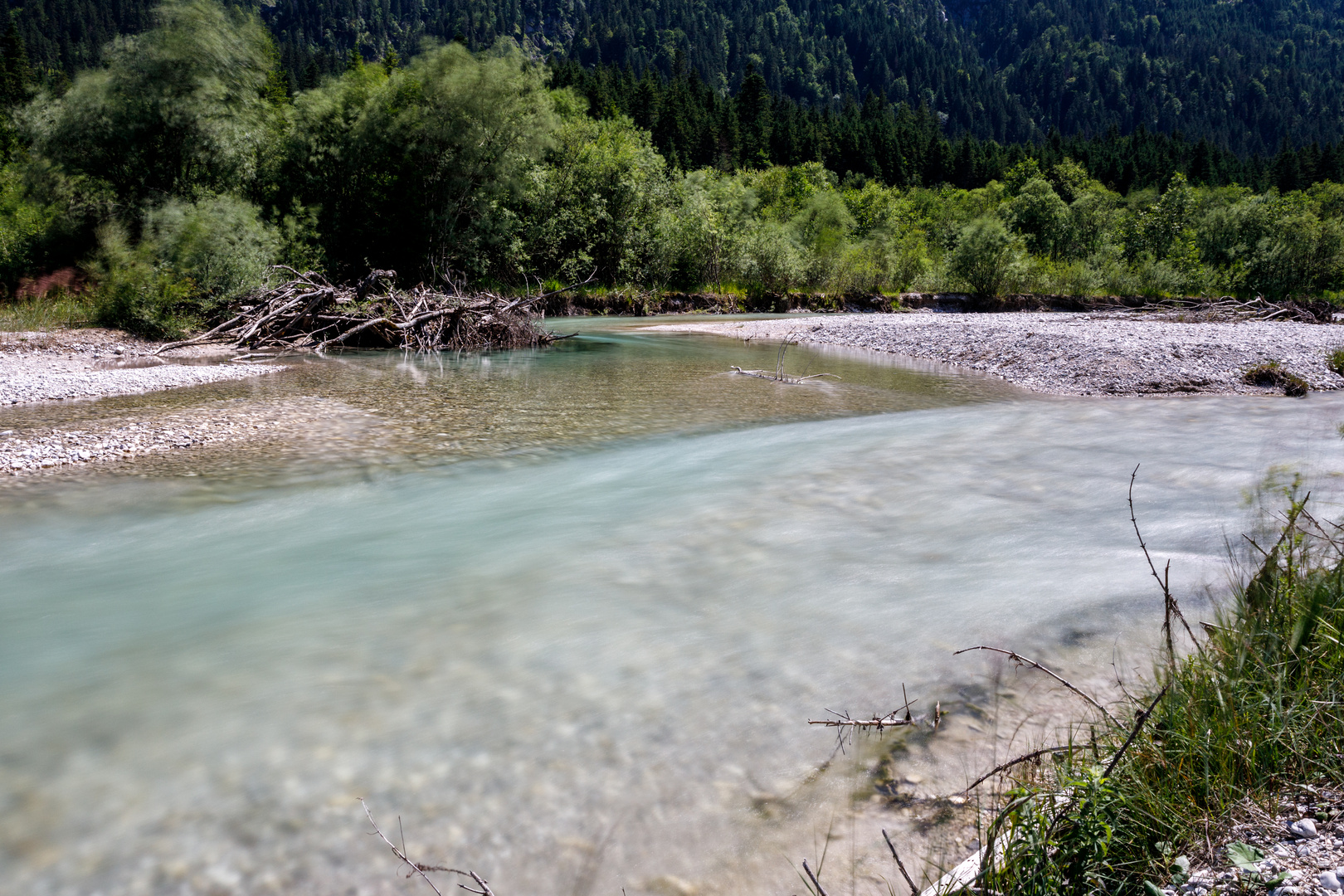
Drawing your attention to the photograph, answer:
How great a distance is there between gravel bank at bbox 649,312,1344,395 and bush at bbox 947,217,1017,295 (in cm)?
1513

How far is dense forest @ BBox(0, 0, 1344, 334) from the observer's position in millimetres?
26219

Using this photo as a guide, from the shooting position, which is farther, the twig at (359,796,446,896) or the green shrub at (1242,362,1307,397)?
the green shrub at (1242,362,1307,397)

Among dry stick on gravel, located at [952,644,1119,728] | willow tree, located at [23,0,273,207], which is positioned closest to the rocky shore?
dry stick on gravel, located at [952,644,1119,728]

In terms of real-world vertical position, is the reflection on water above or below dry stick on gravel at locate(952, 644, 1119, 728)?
above

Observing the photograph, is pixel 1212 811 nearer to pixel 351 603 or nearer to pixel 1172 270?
pixel 351 603

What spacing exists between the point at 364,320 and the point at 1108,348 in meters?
18.5

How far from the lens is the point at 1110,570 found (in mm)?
5488

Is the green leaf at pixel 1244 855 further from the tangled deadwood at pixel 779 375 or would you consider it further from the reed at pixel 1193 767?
the tangled deadwood at pixel 779 375

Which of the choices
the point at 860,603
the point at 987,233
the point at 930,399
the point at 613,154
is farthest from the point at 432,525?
the point at 987,233

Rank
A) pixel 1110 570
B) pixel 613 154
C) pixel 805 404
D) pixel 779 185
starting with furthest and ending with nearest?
pixel 779 185, pixel 613 154, pixel 805 404, pixel 1110 570

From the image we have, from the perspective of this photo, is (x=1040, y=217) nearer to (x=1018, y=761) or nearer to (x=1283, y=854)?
(x=1018, y=761)

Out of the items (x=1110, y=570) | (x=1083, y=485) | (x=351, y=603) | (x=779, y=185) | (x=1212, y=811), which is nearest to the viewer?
(x=1212, y=811)

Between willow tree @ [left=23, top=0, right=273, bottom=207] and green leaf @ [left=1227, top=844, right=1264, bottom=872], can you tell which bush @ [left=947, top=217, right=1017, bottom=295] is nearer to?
willow tree @ [left=23, top=0, right=273, bottom=207]

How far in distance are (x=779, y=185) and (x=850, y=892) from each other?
75321mm
